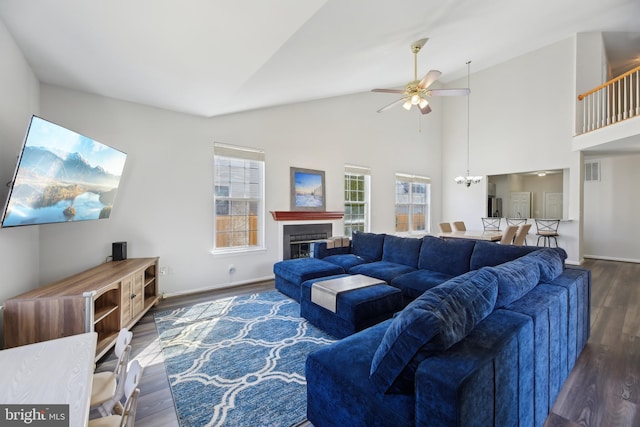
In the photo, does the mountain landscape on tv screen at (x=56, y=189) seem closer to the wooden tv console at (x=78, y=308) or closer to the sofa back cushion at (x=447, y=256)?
the wooden tv console at (x=78, y=308)

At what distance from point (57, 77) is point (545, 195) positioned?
449 inches

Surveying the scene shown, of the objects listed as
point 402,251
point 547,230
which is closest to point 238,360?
point 402,251

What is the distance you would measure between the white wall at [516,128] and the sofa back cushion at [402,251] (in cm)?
475

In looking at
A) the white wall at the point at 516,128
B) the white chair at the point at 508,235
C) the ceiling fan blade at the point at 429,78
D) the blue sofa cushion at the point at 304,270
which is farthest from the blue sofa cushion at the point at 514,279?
the white wall at the point at 516,128

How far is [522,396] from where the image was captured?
50.9 inches

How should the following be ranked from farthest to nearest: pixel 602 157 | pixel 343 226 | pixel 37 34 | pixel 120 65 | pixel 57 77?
pixel 602 157 < pixel 343 226 < pixel 57 77 < pixel 120 65 < pixel 37 34

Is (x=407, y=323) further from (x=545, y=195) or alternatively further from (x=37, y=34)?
(x=545, y=195)

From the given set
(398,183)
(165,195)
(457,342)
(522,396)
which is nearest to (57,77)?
(165,195)

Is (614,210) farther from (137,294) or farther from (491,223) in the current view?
(137,294)

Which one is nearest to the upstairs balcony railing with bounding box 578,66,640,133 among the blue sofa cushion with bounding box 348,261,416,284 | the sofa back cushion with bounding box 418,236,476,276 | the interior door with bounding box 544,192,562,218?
the interior door with bounding box 544,192,562,218

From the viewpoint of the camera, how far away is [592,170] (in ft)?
22.2

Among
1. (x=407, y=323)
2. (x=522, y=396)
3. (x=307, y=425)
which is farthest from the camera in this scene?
(x=307, y=425)

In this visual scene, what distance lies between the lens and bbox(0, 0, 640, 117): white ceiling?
201 centimetres

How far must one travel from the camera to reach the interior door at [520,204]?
8648 millimetres
